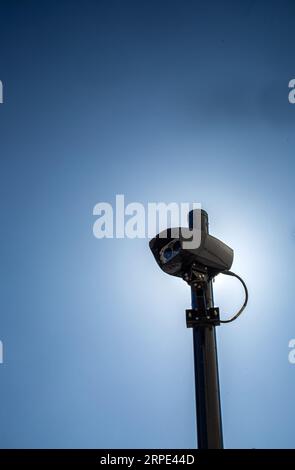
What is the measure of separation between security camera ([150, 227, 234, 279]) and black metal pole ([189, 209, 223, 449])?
5.0 inches

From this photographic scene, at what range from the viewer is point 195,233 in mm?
1078

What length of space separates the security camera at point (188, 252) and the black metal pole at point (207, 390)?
0.13 meters

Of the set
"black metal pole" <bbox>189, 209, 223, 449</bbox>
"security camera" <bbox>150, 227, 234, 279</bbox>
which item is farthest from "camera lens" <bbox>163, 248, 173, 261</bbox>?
"black metal pole" <bbox>189, 209, 223, 449</bbox>

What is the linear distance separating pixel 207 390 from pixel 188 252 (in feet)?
1.28

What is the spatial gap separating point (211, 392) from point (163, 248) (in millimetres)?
442

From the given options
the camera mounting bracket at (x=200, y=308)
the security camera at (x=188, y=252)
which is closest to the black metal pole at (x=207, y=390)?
the camera mounting bracket at (x=200, y=308)

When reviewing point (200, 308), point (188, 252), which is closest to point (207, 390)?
point (200, 308)

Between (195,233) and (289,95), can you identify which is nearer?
(195,233)

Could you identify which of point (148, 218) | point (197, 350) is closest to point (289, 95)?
point (148, 218)

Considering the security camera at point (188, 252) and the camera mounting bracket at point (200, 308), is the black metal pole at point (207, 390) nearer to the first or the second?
the camera mounting bracket at point (200, 308)

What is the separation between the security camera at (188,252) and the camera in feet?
3.45
